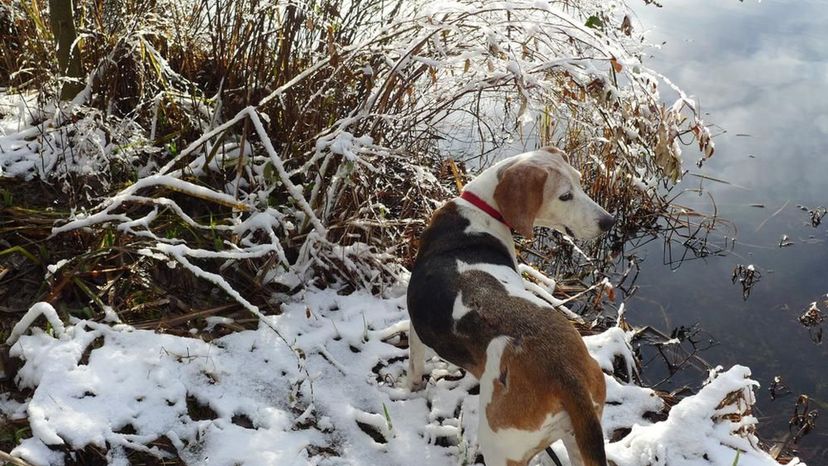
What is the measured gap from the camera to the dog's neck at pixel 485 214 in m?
3.06

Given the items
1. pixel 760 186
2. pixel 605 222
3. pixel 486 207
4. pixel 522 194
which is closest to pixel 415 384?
pixel 486 207

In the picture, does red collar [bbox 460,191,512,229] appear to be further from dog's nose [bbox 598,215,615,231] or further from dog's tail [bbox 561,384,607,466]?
dog's tail [bbox 561,384,607,466]

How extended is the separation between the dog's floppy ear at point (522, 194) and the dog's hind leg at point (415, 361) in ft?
2.04

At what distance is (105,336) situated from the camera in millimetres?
3020

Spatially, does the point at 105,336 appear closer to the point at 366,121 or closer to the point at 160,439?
the point at 160,439

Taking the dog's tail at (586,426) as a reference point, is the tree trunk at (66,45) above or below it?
above

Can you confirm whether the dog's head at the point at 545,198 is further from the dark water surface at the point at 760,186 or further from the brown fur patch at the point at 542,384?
the dark water surface at the point at 760,186

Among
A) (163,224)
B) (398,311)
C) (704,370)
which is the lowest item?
(704,370)

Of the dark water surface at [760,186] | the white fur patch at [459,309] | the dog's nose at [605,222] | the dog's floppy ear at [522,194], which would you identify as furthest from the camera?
the dark water surface at [760,186]

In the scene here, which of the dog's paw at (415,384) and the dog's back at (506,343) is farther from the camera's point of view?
the dog's paw at (415,384)

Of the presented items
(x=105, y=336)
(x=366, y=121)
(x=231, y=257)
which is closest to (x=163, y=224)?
(x=231, y=257)

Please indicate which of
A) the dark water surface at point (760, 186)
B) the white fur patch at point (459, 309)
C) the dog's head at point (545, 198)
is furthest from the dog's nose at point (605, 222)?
the dark water surface at point (760, 186)

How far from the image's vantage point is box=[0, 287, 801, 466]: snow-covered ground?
2.67m

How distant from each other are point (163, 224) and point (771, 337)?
350 cm
